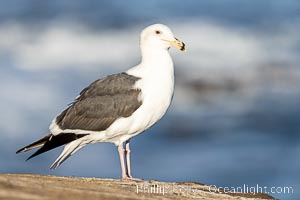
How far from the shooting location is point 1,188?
5.86m

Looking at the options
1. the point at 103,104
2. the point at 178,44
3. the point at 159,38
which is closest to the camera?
the point at 103,104

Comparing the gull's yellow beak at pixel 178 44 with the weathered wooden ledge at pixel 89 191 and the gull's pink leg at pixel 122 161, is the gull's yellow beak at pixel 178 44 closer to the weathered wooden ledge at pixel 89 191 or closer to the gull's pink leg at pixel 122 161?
the gull's pink leg at pixel 122 161

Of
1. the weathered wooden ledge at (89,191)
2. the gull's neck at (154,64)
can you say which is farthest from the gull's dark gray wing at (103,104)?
the weathered wooden ledge at (89,191)

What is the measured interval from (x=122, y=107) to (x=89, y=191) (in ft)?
12.0

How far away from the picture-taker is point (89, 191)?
255 inches

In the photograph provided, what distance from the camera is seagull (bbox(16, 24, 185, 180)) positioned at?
988 cm

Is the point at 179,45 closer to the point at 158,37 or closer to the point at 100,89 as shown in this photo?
the point at 158,37

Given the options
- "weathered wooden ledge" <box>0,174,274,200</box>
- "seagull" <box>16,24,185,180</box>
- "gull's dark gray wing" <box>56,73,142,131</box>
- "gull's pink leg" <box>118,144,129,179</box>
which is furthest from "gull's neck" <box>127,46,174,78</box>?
"weathered wooden ledge" <box>0,174,274,200</box>

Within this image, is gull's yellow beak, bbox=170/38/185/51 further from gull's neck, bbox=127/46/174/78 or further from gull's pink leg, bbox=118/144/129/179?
gull's pink leg, bbox=118/144/129/179

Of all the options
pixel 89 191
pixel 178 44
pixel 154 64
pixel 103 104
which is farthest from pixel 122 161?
pixel 89 191

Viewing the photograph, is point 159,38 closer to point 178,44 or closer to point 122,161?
point 178,44

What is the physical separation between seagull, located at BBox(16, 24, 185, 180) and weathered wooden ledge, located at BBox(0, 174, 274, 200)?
118 centimetres

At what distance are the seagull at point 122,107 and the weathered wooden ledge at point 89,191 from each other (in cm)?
118

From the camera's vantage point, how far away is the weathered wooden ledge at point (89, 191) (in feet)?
19.4
